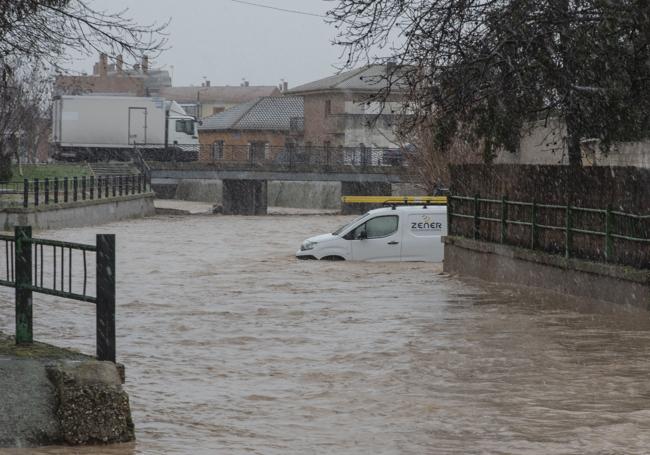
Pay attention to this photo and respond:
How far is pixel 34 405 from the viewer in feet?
30.3

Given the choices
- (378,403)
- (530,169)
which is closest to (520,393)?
(378,403)

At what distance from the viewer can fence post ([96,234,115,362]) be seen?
393 inches

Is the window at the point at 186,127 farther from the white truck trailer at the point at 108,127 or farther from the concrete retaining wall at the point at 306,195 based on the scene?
the concrete retaining wall at the point at 306,195

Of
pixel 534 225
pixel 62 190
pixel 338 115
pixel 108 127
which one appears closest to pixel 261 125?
pixel 338 115

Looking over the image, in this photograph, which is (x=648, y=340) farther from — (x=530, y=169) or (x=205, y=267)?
(x=205, y=267)

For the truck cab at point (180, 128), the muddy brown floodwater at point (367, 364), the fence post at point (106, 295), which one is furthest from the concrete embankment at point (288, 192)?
the fence post at point (106, 295)

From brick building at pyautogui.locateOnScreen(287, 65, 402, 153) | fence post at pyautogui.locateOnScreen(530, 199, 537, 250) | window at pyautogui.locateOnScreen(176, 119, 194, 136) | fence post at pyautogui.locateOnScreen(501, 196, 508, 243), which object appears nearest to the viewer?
fence post at pyautogui.locateOnScreen(530, 199, 537, 250)

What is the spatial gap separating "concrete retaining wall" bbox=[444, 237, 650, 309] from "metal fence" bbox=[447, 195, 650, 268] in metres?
0.18

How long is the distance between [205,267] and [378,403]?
18693 millimetres

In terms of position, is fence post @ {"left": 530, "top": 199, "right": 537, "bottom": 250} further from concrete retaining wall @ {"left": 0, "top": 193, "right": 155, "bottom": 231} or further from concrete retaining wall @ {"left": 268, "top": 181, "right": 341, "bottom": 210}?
concrete retaining wall @ {"left": 268, "top": 181, "right": 341, "bottom": 210}

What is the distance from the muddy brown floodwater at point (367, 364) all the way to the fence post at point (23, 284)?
4.16 feet

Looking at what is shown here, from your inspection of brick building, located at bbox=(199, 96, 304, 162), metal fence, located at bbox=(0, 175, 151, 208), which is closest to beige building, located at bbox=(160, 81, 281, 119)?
brick building, located at bbox=(199, 96, 304, 162)

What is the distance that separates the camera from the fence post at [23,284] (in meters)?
10.2

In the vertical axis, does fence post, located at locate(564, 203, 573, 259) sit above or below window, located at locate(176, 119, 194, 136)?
below
